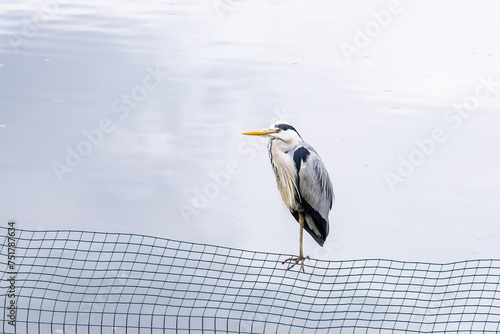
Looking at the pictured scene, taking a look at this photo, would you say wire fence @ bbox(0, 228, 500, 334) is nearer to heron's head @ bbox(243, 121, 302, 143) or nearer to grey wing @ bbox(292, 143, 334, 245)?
grey wing @ bbox(292, 143, 334, 245)

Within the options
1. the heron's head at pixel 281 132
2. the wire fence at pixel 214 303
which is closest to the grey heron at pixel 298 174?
the heron's head at pixel 281 132

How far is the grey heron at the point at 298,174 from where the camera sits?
539 centimetres

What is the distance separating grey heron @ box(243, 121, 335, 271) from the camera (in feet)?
17.7

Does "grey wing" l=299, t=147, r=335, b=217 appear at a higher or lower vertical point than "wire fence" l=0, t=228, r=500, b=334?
higher

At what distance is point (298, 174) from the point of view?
545 centimetres

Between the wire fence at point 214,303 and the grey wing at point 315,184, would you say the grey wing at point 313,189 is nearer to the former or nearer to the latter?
the grey wing at point 315,184

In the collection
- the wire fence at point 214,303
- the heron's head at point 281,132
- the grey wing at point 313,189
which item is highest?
the heron's head at point 281,132

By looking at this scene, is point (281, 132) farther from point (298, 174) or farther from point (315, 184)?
point (315, 184)

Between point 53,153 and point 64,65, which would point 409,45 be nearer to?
point 64,65

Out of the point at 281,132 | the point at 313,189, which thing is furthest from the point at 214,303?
the point at 281,132

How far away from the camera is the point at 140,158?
25.4 ft

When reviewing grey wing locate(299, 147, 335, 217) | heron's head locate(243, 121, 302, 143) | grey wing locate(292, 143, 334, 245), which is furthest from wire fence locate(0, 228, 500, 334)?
heron's head locate(243, 121, 302, 143)

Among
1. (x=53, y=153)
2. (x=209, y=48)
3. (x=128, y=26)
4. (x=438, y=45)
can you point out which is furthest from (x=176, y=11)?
(x=53, y=153)

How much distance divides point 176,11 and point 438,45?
3588mm
